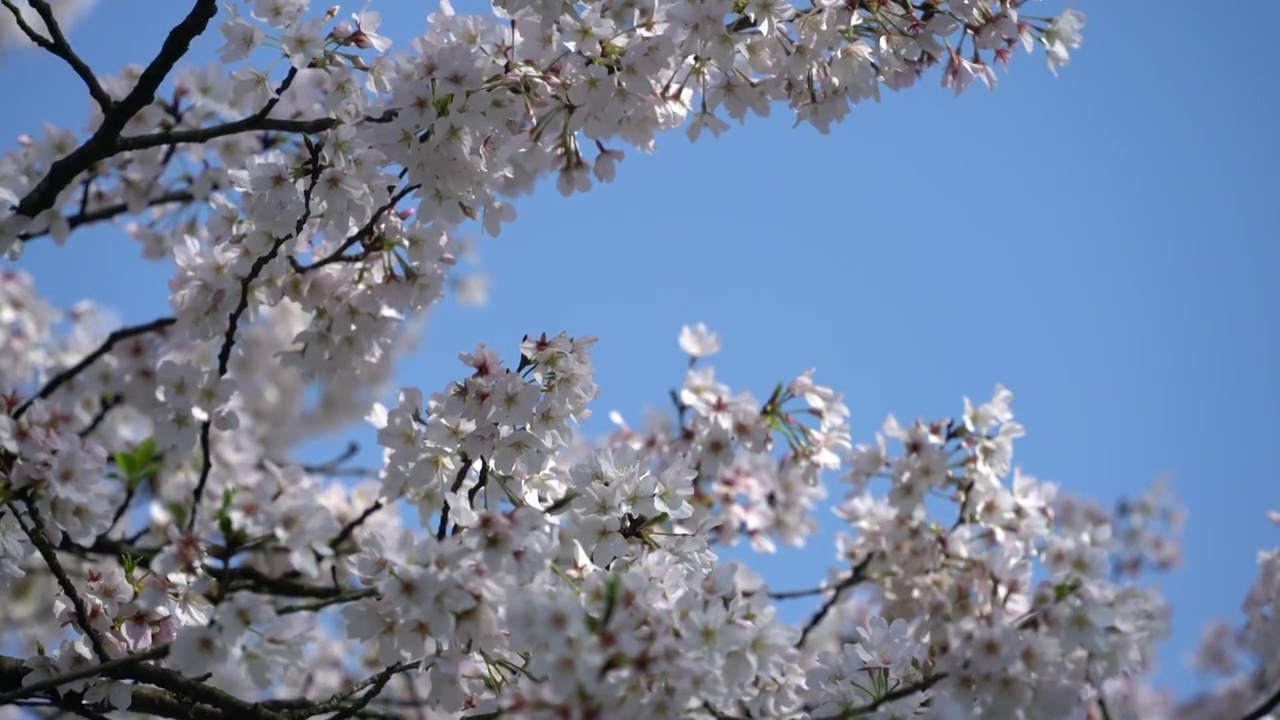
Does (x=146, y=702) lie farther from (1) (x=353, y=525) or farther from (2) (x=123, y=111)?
(2) (x=123, y=111)

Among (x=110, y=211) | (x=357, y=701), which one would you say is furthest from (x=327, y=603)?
(x=110, y=211)

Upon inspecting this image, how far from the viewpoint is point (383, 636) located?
2789 mm

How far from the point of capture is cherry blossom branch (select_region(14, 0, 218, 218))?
126 inches

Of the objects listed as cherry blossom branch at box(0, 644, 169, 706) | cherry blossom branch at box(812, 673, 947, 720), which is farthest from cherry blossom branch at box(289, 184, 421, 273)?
cherry blossom branch at box(812, 673, 947, 720)

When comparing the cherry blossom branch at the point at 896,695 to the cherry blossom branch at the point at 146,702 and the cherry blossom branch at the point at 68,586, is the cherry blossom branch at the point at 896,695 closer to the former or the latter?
the cherry blossom branch at the point at 146,702

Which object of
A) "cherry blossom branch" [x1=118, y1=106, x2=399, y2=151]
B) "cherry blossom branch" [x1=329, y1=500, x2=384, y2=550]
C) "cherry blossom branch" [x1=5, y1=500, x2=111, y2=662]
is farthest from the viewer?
"cherry blossom branch" [x1=329, y1=500, x2=384, y2=550]

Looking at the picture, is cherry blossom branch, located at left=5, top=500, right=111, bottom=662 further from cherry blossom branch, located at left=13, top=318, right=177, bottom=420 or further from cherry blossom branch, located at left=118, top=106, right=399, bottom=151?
cherry blossom branch, located at left=13, top=318, right=177, bottom=420

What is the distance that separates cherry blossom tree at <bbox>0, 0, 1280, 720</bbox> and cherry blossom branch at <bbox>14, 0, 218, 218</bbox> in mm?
13

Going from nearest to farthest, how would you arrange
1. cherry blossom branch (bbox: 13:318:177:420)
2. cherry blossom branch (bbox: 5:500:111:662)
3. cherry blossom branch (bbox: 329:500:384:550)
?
cherry blossom branch (bbox: 5:500:111:662)
cherry blossom branch (bbox: 329:500:384:550)
cherry blossom branch (bbox: 13:318:177:420)

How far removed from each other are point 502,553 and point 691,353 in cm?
247

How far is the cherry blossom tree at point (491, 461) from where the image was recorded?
2.60 m

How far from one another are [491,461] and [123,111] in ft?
5.11

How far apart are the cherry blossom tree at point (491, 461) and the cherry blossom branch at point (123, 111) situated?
0.5 inches

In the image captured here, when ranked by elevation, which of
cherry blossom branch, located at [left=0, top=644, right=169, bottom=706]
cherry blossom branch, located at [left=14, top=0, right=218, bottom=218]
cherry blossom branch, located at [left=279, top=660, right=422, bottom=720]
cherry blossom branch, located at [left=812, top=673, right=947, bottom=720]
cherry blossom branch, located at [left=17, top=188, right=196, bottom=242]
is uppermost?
cherry blossom branch, located at [left=17, top=188, right=196, bottom=242]
